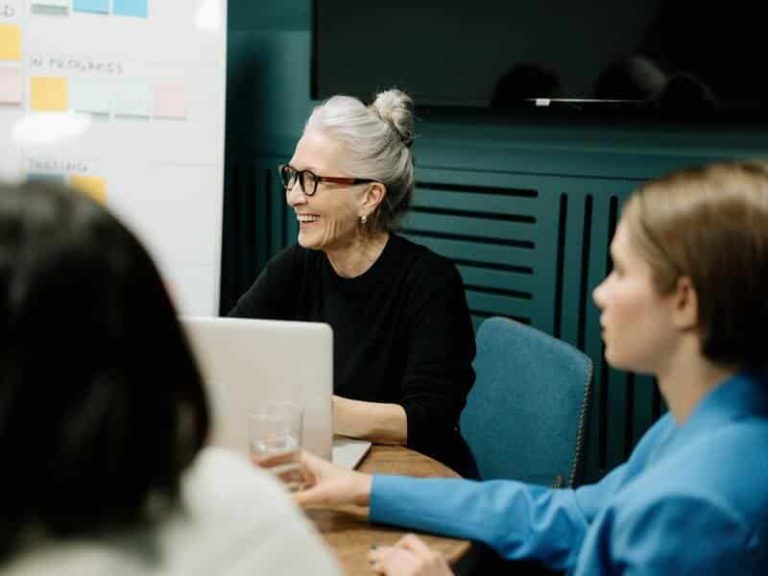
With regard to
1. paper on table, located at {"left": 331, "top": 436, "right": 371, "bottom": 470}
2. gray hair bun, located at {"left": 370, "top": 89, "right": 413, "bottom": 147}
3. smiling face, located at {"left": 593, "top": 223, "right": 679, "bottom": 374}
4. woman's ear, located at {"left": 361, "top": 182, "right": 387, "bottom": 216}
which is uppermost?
gray hair bun, located at {"left": 370, "top": 89, "right": 413, "bottom": 147}

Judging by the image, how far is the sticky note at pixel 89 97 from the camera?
9.07 feet

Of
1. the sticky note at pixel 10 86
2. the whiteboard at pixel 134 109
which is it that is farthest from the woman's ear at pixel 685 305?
the sticky note at pixel 10 86

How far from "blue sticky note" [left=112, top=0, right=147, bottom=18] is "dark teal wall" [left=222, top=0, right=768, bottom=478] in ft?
1.95

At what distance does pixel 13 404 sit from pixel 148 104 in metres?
2.31

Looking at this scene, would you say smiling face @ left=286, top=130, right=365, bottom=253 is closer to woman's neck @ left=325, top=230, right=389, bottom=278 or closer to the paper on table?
woman's neck @ left=325, top=230, right=389, bottom=278

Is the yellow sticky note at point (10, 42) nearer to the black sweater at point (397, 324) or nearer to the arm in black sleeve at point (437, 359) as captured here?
the black sweater at point (397, 324)

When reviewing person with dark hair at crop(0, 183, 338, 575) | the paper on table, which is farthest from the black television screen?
person with dark hair at crop(0, 183, 338, 575)

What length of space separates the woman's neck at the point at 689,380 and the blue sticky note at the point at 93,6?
2.10 metres

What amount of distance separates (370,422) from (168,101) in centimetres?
145

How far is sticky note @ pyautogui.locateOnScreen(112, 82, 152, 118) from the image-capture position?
9.18 feet

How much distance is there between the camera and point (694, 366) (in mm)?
1144

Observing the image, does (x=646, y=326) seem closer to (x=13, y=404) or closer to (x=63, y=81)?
(x=13, y=404)

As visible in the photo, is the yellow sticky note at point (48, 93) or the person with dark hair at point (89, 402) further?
the yellow sticky note at point (48, 93)

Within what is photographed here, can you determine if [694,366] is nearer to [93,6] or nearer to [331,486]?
[331,486]
